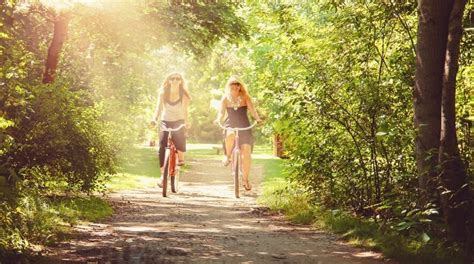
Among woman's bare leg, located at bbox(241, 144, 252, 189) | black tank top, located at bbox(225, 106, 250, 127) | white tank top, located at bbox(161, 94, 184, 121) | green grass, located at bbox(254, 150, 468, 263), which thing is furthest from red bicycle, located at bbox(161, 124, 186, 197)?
green grass, located at bbox(254, 150, 468, 263)

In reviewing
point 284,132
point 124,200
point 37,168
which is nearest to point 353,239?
point 284,132

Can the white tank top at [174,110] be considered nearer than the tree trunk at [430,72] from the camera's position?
No

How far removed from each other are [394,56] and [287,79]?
154 cm

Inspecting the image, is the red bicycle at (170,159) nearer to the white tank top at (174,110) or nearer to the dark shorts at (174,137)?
the dark shorts at (174,137)

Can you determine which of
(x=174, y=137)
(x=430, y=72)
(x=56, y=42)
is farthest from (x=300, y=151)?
(x=56, y=42)

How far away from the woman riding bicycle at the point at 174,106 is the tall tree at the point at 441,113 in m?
6.15

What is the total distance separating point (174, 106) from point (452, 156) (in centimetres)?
705

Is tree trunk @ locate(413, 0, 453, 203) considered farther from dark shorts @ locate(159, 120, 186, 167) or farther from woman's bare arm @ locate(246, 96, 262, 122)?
dark shorts @ locate(159, 120, 186, 167)

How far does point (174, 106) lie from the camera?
1246 cm

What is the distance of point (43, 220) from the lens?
24.3 feet

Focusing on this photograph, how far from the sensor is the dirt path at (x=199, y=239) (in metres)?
6.38

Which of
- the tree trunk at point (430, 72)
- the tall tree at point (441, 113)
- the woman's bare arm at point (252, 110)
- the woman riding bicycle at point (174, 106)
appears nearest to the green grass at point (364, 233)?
the tall tree at point (441, 113)

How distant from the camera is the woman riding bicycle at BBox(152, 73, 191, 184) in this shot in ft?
40.9

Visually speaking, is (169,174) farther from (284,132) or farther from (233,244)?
(233,244)
